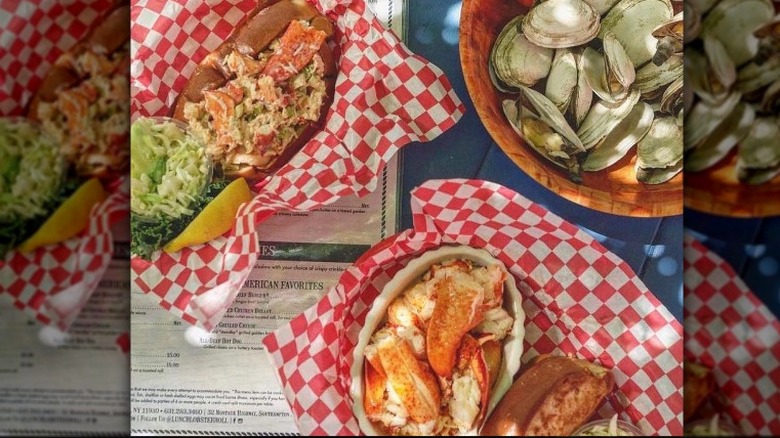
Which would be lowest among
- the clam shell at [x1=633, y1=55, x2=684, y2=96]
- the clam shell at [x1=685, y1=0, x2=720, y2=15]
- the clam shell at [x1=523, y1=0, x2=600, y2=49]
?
the clam shell at [x1=633, y1=55, x2=684, y2=96]

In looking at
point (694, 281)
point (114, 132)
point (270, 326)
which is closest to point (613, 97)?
point (694, 281)

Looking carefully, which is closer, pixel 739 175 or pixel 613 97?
pixel 613 97

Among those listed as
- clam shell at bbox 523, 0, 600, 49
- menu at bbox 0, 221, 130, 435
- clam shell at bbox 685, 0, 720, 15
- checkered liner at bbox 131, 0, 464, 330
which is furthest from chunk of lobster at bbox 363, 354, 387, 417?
clam shell at bbox 685, 0, 720, 15

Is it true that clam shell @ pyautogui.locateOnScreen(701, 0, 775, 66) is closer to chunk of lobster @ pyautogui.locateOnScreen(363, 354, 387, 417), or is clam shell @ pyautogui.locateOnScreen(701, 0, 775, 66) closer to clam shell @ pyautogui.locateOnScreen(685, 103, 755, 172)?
clam shell @ pyautogui.locateOnScreen(685, 103, 755, 172)

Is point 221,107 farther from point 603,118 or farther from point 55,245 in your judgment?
point 603,118

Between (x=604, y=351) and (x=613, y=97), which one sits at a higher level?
(x=613, y=97)

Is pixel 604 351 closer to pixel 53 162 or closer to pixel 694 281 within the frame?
pixel 694 281

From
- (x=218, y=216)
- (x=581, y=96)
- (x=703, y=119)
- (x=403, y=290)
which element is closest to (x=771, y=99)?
(x=703, y=119)
